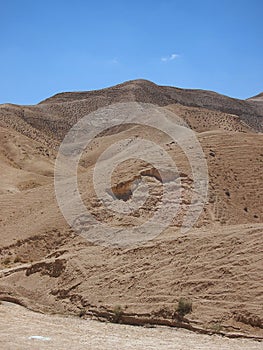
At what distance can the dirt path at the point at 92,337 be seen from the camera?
354 inches

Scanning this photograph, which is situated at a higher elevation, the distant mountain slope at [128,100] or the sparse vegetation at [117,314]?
the distant mountain slope at [128,100]

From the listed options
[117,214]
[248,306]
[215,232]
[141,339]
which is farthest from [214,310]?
[117,214]

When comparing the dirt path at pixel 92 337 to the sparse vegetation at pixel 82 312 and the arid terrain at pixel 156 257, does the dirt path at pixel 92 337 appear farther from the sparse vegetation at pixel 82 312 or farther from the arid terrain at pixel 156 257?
the sparse vegetation at pixel 82 312

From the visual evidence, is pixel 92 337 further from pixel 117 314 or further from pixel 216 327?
pixel 216 327

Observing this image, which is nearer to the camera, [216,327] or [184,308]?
[216,327]

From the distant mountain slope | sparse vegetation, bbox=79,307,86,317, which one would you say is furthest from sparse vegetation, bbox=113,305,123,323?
the distant mountain slope

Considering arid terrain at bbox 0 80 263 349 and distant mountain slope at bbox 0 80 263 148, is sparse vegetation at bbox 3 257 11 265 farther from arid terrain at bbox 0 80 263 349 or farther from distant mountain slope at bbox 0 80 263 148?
distant mountain slope at bbox 0 80 263 148

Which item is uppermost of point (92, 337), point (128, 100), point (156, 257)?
point (128, 100)

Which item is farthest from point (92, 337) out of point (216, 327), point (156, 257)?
point (156, 257)

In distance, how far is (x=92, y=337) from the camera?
9.79 meters

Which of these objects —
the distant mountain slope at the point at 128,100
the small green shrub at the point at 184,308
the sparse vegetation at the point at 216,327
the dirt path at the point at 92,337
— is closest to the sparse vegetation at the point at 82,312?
the dirt path at the point at 92,337

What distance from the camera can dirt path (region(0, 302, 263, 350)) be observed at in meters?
8.99

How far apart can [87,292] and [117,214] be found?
477 centimetres

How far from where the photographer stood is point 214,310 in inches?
427
